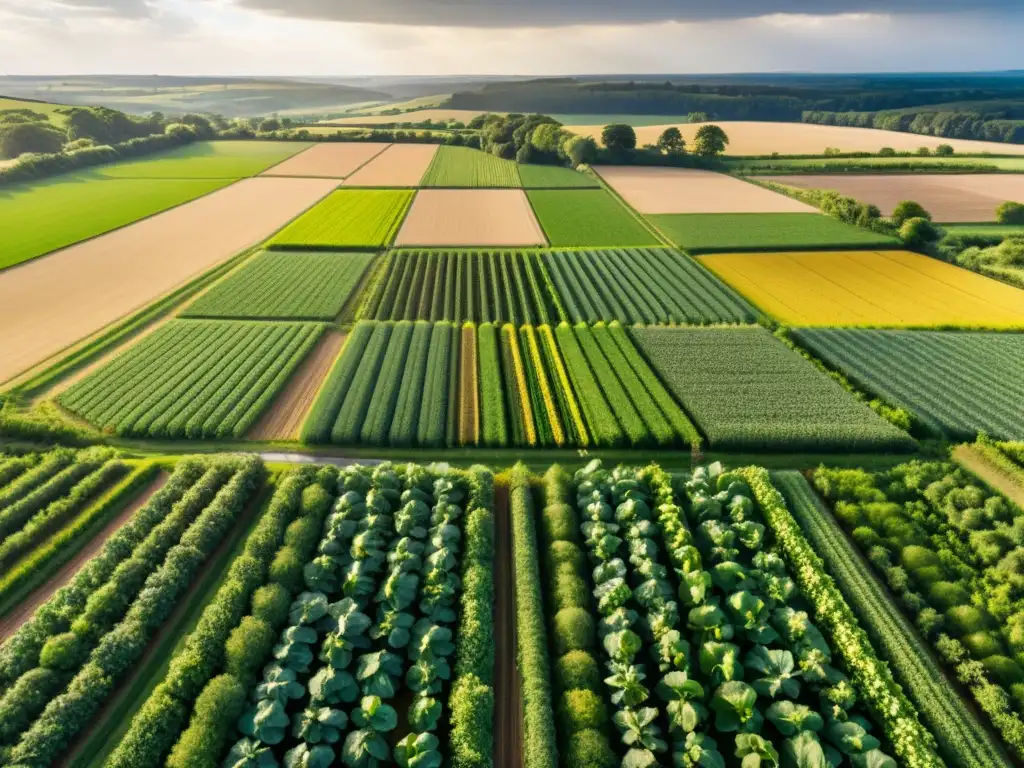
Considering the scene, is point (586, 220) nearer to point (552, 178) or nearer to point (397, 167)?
point (552, 178)

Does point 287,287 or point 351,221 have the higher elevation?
point 351,221

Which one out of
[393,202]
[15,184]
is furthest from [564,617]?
[15,184]

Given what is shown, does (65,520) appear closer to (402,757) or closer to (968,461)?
(402,757)

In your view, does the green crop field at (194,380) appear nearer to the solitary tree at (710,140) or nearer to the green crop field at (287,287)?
the green crop field at (287,287)

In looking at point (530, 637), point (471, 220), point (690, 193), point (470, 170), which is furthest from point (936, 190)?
point (530, 637)

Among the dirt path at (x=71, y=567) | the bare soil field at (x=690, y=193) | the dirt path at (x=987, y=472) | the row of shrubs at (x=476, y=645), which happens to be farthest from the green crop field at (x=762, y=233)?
the dirt path at (x=71, y=567)

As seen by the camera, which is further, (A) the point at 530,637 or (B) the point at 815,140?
(B) the point at 815,140

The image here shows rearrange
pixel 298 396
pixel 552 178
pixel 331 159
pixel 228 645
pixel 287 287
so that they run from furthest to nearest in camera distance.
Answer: pixel 331 159 < pixel 552 178 < pixel 287 287 < pixel 298 396 < pixel 228 645
